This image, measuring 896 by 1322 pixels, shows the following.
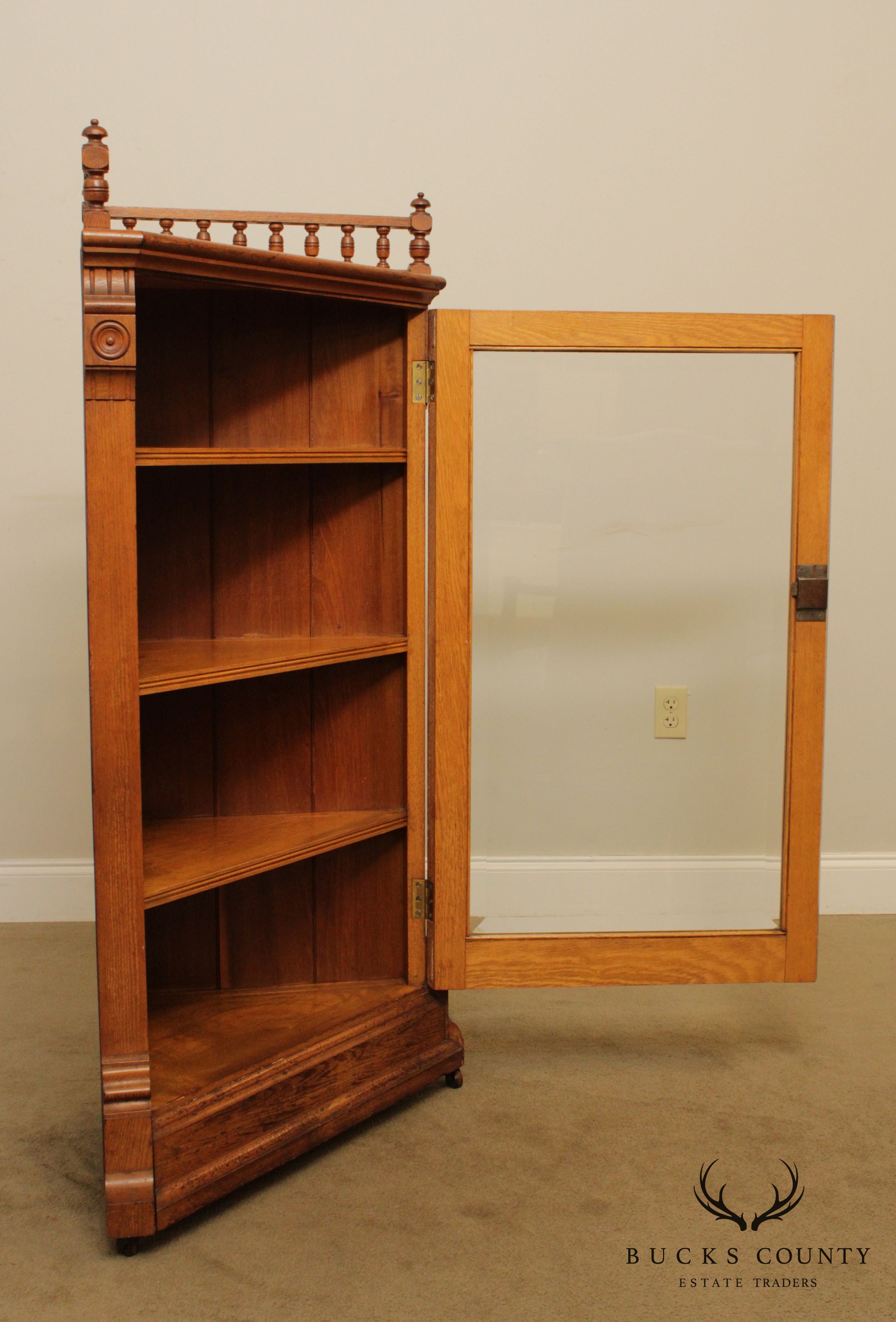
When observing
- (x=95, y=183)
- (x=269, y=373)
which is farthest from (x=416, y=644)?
(x=95, y=183)

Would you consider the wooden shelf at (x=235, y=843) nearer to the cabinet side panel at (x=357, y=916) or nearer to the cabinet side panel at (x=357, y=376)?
the cabinet side panel at (x=357, y=916)

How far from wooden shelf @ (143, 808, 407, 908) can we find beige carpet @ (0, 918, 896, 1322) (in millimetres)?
515

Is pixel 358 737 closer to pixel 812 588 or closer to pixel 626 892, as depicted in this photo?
pixel 626 892

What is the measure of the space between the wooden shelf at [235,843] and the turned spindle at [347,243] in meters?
1.02

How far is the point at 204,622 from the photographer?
2.21 m

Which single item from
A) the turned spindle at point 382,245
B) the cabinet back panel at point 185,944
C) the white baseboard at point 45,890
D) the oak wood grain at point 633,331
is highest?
the turned spindle at point 382,245

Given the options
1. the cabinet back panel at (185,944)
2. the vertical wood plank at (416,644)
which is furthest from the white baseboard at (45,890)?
the vertical wood plank at (416,644)

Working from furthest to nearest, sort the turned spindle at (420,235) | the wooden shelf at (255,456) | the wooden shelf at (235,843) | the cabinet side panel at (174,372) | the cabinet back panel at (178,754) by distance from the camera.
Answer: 1. the cabinet back panel at (178,754)
2. the cabinet side panel at (174,372)
3. the turned spindle at (420,235)
4. the wooden shelf at (235,843)
5. the wooden shelf at (255,456)

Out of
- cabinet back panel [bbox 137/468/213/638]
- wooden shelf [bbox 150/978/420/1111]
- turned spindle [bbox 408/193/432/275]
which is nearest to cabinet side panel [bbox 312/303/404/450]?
turned spindle [bbox 408/193/432/275]

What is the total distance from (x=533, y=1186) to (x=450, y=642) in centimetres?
93

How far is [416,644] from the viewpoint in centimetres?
211

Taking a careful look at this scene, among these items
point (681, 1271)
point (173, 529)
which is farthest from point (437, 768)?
point (681, 1271)

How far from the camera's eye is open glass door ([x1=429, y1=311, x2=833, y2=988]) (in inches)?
80.7

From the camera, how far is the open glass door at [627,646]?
6.72 feet
